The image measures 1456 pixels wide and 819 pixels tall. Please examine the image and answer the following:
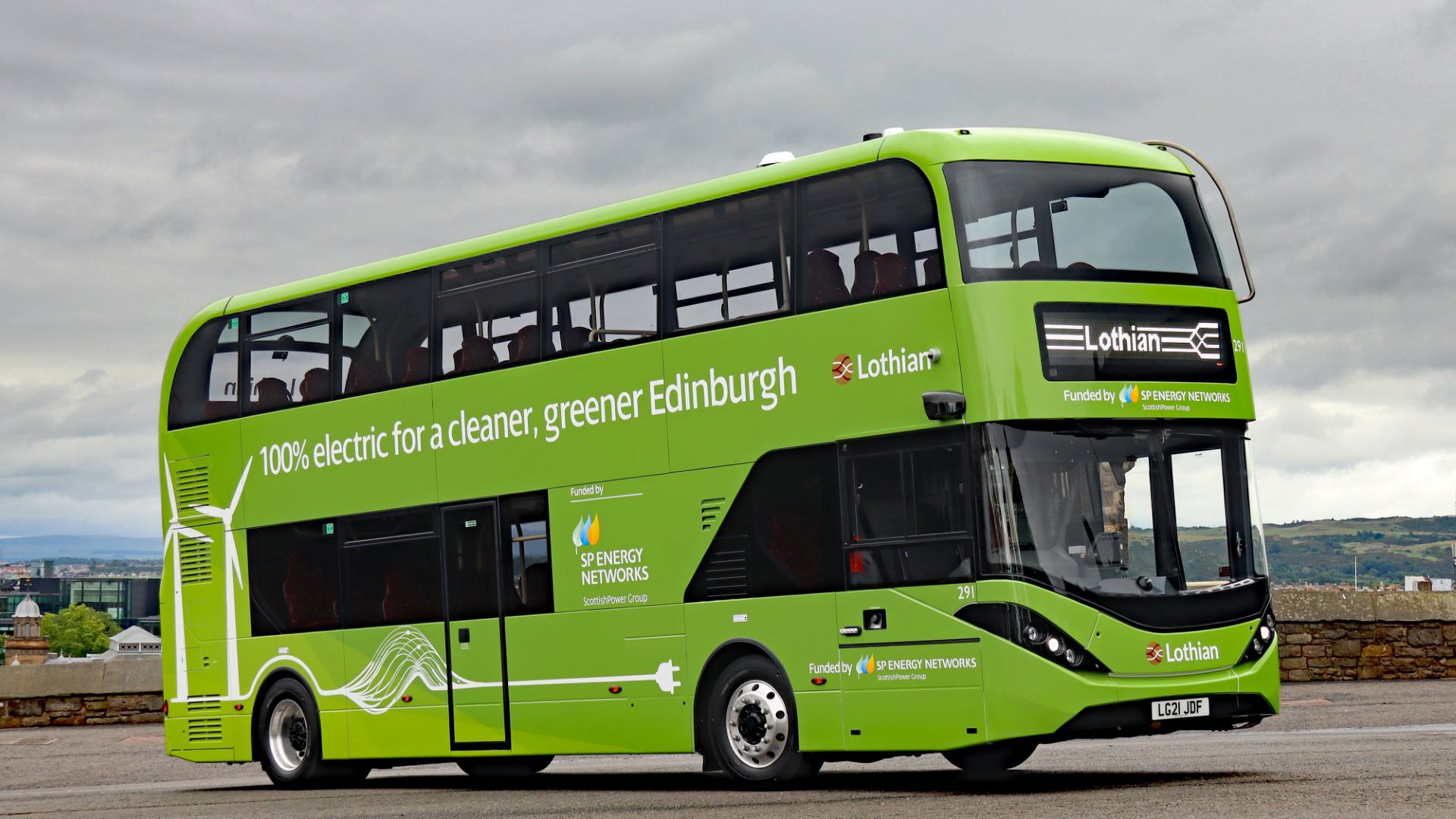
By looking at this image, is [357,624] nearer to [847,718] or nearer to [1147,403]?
[847,718]

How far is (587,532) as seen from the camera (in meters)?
15.4

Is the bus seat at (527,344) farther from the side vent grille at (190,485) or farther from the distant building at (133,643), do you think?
the distant building at (133,643)

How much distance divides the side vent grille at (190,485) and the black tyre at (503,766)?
151 inches

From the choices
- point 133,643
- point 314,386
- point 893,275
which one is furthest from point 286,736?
point 133,643

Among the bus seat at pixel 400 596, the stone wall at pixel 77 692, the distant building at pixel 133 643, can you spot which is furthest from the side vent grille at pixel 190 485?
the distant building at pixel 133 643

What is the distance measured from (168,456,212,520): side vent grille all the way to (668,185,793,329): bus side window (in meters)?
6.76

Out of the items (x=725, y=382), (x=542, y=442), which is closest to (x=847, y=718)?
(x=725, y=382)

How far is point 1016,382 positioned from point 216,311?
9806 millimetres

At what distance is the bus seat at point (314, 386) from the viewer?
1791 centimetres

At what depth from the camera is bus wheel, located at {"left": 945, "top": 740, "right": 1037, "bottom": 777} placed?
510 inches

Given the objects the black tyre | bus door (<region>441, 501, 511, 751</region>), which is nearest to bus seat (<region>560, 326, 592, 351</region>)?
bus door (<region>441, 501, 511, 751</region>)

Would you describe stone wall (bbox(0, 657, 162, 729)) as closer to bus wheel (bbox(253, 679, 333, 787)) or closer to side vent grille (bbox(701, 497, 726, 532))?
bus wheel (bbox(253, 679, 333, 787))

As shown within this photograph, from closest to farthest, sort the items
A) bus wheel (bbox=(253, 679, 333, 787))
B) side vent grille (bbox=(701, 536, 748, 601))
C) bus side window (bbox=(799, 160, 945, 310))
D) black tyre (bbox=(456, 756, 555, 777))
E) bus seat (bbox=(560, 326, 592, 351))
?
bus side window (bbox=(799, 160, 945, 310)) < side vent grille (bbox=(701, 536, 748, 601)) < bus seat (bbox=(560, 326, 592, 351)) < black tyre (bbox=(456, 756, 555, 777)) < bus wheel (bbox=(253, 679, 333, 787))

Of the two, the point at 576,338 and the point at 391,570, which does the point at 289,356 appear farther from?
the point at 576,338
